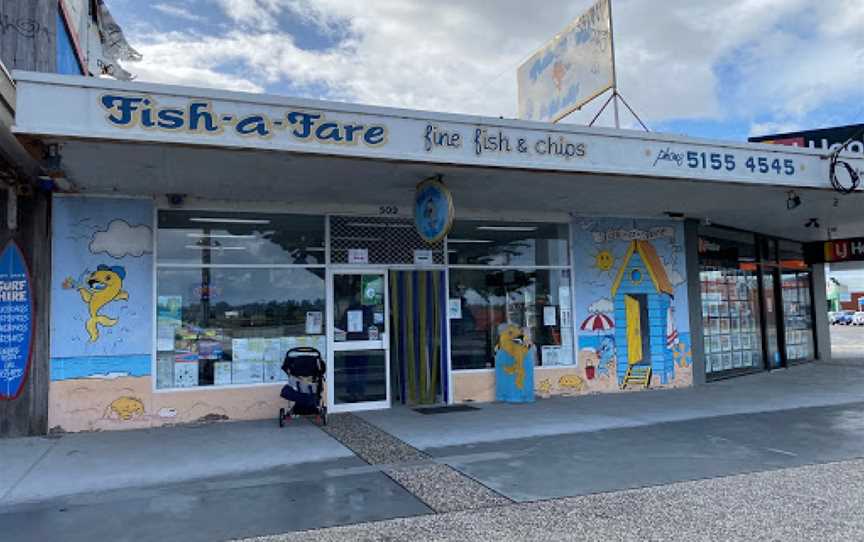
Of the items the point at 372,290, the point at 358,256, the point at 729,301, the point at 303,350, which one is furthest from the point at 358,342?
the point at 729,301

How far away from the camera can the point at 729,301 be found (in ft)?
45.4

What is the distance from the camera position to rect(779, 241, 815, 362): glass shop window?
631 inches

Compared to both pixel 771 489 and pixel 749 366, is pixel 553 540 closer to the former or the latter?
pixel 771 489

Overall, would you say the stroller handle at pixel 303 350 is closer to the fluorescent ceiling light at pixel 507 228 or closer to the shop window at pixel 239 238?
the shop window at pixel 239 238

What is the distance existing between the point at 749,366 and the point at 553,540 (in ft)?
37.7

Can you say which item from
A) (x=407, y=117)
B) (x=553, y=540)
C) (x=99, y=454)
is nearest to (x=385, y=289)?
(x=407, y=117)

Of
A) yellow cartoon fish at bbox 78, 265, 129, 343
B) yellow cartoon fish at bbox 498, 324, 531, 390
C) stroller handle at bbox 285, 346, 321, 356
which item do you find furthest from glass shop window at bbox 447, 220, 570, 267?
yellow cartoon fish at bbox 78, 265, 129, 343

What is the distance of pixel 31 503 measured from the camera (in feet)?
17.5

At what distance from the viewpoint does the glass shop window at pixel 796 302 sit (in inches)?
631

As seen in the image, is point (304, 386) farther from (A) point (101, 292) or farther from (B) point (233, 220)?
(A) point (101, 292)

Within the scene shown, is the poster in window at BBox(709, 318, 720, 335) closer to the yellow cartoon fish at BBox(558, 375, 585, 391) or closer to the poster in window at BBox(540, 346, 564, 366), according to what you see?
the yellow cartoon fish at BBox(558, 375, 585, 391)

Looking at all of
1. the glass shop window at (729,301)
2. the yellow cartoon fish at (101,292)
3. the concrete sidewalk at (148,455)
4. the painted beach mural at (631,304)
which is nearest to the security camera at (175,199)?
the yellow cartoon fish at (101,292)

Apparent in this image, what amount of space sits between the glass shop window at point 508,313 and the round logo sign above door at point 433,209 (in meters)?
2.49

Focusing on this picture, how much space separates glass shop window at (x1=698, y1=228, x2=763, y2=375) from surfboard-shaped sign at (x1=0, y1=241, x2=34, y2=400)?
445 inches
